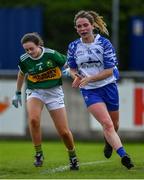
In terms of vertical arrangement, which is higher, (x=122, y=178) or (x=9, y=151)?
(x=122, y=178)

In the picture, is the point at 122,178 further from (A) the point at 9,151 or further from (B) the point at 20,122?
(B) the point at 20,122

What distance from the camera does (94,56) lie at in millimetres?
13117

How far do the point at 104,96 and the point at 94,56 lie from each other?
2.10 ft

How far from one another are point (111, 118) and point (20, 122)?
8.53m

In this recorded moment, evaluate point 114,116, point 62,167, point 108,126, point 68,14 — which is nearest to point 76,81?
point 108,126

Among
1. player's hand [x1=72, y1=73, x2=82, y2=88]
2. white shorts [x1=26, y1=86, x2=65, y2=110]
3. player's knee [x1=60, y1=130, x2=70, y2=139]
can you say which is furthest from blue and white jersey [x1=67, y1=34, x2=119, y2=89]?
player's knee [x1=60, y1=130, x2=70, y2=139]

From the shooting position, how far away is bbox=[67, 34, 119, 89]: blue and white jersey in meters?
13.1

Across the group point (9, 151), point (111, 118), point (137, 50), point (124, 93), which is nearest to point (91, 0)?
point (137, 50)

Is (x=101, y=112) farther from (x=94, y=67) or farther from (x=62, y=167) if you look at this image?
(x=62, y=167)

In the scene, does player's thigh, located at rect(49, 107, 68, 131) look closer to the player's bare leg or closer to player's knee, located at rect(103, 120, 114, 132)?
the player's bare leg

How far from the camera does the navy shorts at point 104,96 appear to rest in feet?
43.1

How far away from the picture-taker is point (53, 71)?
13.6m

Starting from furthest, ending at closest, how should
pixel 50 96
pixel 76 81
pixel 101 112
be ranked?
1. pixel 50 96
2. pixel 76 81
3. pixel 101 112

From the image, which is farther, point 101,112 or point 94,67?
point 94,67
